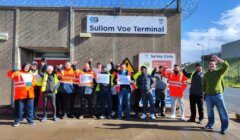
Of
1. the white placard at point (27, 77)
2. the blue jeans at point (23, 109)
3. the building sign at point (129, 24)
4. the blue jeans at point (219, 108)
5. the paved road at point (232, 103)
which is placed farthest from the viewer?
the paved road at point (232, 103)

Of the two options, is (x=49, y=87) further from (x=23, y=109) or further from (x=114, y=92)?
(x=114, y=92)

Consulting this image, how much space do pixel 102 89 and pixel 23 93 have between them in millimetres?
2490

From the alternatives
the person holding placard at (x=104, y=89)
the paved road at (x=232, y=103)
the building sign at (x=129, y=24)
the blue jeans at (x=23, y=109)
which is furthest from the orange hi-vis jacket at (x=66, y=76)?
the paved road at (x=232, y=103)

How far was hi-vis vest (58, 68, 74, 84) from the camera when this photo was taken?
10.9m

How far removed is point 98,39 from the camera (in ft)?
40.3

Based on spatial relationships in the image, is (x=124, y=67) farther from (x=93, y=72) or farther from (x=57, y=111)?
(x=57, y=111)

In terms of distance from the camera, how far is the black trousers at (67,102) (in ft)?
35.9

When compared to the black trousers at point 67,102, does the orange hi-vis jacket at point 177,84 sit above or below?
above

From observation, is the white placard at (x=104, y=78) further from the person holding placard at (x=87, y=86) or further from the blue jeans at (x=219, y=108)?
the blue jeans at (x=219, y=108)

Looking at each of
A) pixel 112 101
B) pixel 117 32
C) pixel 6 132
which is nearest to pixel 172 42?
pixel 117 32

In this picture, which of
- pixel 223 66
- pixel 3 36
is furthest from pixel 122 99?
pixel 3 36

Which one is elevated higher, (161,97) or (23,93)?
(23,93)

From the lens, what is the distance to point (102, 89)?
10.9m

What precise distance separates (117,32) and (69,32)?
1.75m
